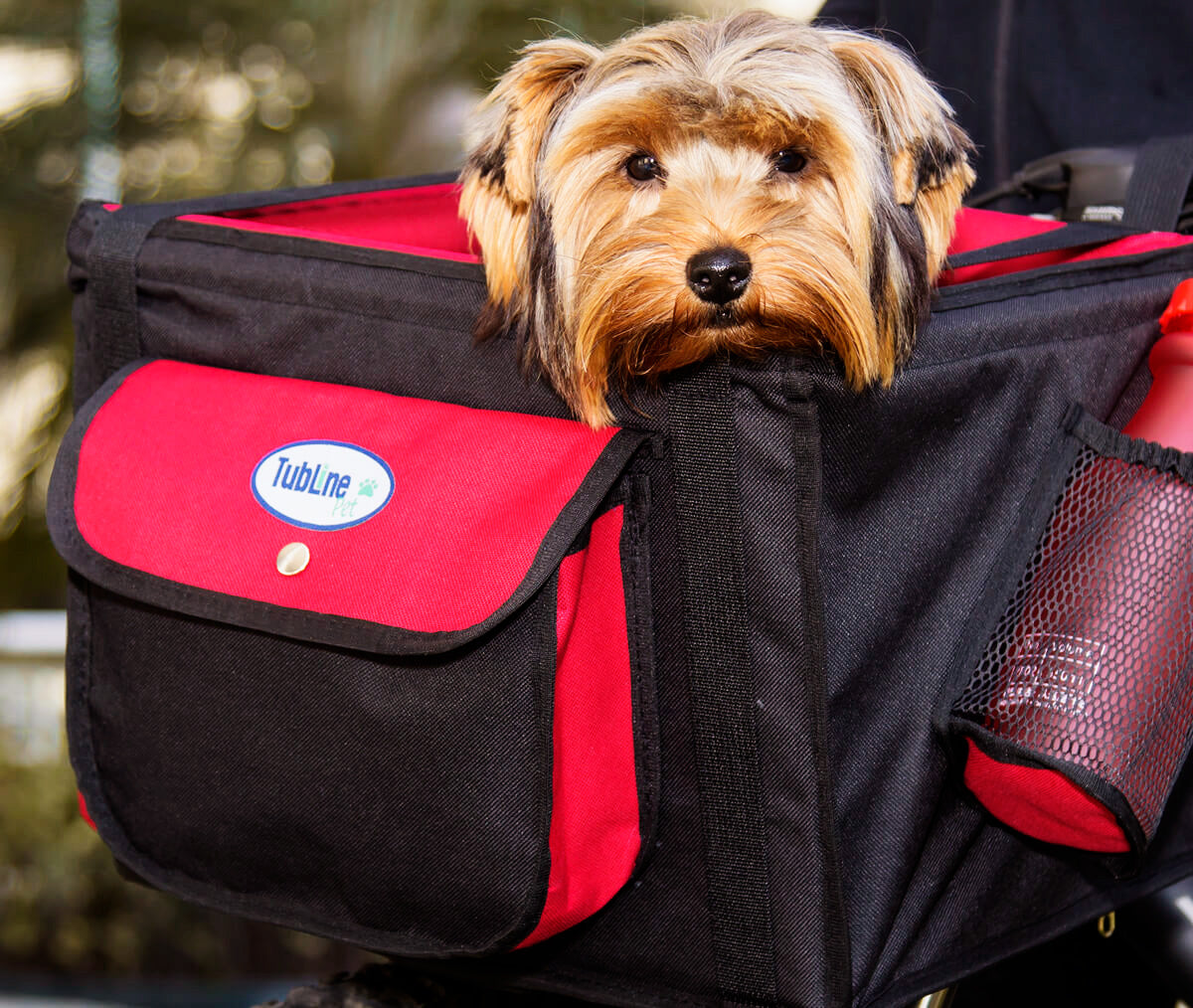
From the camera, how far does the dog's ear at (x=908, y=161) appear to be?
1254 millimetres

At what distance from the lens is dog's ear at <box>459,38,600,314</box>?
1.35 m

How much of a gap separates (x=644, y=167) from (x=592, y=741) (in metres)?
0.64

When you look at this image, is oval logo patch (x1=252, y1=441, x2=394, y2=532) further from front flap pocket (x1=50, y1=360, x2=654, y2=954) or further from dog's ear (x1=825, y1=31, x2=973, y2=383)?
dog's ear (x1=825, y1=31, x2=973, y2=383)

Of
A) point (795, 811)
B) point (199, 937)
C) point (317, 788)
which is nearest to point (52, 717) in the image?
point (199, 937)

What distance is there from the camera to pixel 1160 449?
3.94 feet

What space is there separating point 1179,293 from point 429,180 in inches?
38.9

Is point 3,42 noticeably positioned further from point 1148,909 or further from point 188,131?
point 1148,909

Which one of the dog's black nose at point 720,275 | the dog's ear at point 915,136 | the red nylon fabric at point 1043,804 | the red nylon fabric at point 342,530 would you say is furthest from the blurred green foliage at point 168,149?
the red nylon fabric at point 1043,804

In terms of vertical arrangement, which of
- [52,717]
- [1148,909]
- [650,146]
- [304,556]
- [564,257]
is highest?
[650,146]

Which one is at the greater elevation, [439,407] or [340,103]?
[439,407]

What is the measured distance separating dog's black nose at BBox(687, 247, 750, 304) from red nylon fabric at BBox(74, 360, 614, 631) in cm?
17

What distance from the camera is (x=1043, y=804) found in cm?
113

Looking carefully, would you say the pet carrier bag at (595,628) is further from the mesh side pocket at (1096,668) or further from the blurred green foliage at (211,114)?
the blurred green foliage at (211,114)

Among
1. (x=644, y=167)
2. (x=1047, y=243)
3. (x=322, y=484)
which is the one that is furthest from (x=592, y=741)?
(x=1047, y=243)
